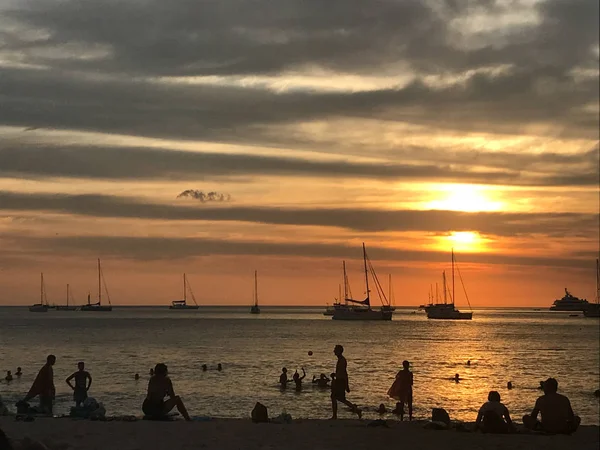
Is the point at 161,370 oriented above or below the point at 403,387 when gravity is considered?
above

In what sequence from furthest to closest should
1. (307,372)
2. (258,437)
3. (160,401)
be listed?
1. (307,372)
2. (160,401)
3. (258,437)

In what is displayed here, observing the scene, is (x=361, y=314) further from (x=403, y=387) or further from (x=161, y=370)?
(x=161, y=370)

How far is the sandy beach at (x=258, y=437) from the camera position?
17.6 meters

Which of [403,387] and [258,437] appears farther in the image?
[403,387]

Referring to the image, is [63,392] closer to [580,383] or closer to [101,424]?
[101,424]

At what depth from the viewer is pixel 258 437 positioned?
18.7m

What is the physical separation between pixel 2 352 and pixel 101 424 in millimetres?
70647

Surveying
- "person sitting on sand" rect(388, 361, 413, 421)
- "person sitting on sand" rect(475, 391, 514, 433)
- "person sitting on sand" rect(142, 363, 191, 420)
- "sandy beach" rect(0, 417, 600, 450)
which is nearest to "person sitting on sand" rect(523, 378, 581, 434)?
"sandy beach" rect(0, 417, 600, 450)

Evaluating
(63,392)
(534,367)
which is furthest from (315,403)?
(534,367)

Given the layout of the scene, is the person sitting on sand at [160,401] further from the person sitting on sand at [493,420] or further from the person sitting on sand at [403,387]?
the person sitting on sand at [493,420]

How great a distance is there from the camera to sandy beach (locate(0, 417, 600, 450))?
691 inches

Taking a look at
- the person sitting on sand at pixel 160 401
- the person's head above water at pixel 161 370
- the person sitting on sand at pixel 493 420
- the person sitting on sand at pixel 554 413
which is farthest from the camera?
the person sitting on sand at pixel 160 401

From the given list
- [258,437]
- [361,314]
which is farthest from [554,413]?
[361,314]

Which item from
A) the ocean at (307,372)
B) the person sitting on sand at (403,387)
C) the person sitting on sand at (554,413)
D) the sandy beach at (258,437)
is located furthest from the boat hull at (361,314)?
the sandy beach at (258,437)
